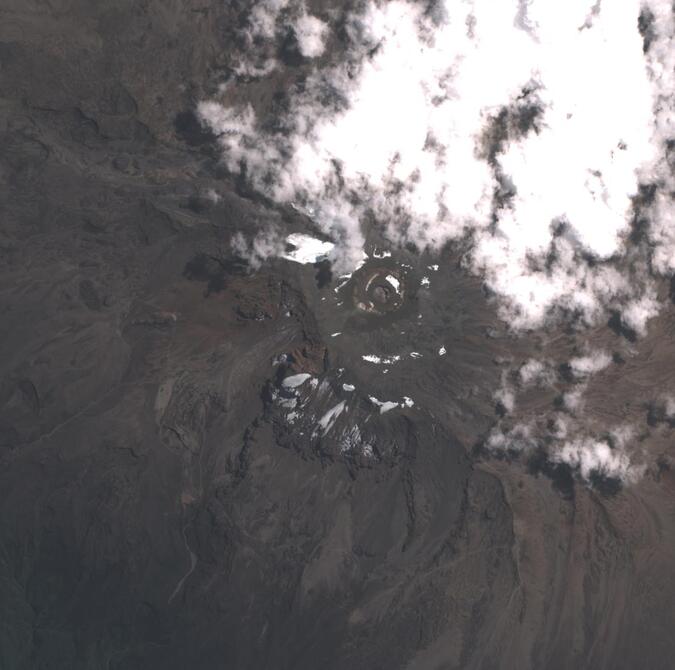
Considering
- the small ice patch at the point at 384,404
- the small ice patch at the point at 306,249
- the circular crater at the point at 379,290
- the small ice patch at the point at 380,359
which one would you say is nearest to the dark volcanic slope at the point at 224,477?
the small ice patch at the point at 384,404

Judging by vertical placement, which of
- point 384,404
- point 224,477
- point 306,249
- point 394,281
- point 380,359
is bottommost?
point 224,477

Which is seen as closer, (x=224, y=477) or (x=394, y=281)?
(x=224, y=477)

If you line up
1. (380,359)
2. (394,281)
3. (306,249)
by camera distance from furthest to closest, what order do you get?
(394,281) < (380,359) < (306,249)

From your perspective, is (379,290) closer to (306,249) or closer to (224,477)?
(306,249)

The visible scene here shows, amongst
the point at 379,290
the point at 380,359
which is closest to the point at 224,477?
the point at 380,359

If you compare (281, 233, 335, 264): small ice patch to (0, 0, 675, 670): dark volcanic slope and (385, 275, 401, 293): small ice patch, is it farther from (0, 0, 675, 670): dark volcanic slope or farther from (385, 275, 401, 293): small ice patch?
(385, 275, 401, 293): small ice patch

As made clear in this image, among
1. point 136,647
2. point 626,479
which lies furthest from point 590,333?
point 136,647
